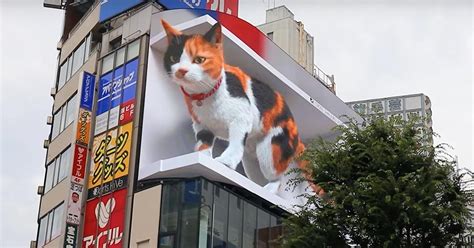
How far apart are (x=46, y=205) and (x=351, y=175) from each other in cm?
1666

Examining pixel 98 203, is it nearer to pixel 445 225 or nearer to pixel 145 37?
pixel 145 37

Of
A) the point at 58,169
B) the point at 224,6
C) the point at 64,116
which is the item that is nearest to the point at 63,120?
the point at 64,116

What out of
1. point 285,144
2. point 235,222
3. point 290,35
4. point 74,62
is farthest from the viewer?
point 290,35

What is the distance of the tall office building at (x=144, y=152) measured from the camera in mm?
26516

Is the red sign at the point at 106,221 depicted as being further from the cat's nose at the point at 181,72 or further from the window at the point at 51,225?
the cat's nose at the point at 181,72

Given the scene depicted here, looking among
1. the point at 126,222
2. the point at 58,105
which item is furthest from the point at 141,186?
the point at 58,105

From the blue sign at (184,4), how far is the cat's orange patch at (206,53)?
8.25ft

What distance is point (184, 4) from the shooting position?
104 feet

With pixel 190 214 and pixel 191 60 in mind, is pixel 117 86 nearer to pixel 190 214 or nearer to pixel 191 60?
pixel 191 60

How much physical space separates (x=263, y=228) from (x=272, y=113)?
16.2 feet

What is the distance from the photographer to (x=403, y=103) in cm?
6394

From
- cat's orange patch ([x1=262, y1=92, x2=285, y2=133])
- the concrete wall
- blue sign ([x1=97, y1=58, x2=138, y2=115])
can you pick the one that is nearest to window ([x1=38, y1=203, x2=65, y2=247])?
blue sign ([x1=97, y1=58, x2=138, y2=115])

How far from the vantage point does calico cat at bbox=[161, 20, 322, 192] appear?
28.9 meters

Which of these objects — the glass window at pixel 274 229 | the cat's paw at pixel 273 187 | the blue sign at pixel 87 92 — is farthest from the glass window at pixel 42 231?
the glass window at pixel 274 229
